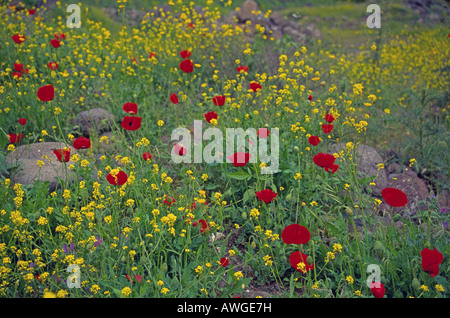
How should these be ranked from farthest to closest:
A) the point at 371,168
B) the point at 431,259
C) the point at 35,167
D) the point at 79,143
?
the point at 371,168
the point at 35,167
the point at 79,143
the point at 431,259

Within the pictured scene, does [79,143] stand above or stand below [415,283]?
above

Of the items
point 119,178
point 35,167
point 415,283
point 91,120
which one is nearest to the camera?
point 415,283

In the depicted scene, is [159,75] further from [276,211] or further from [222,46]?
[276,211]

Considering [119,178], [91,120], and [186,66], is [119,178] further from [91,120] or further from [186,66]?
[91,120]

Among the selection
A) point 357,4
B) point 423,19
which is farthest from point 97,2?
point 423,19

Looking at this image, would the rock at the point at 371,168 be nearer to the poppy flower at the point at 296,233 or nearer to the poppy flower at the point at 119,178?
the poppy flower at the point at 296,233

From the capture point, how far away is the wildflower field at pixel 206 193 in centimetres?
218

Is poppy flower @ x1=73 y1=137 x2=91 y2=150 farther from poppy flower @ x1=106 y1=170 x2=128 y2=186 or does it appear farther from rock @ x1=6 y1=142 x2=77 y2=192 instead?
poppy flower @ x1=106 y1=170 x2=128 y2=186

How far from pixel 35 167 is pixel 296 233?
2090 millimetres

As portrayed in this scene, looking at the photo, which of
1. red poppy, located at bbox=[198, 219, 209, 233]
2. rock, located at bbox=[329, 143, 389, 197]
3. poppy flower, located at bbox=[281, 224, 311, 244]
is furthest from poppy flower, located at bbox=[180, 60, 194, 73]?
poppy flower, located at bbox=[281, 224, 311, 244]

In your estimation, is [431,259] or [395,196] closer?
[431,259]

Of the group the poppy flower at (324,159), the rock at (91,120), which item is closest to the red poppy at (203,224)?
the poppy flower at (324,159)

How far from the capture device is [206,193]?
125 inches

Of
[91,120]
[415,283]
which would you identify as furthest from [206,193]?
[415,283]
